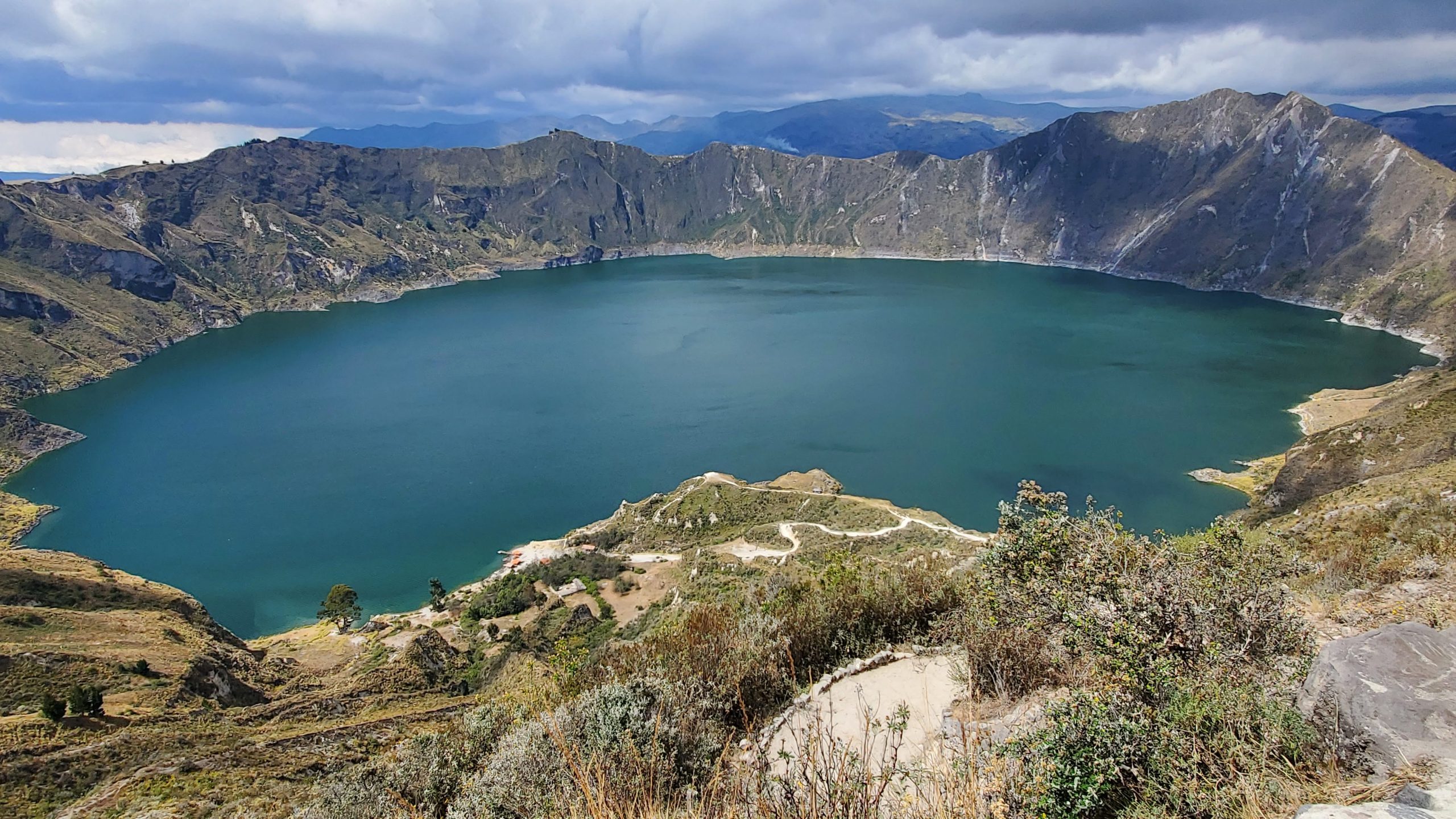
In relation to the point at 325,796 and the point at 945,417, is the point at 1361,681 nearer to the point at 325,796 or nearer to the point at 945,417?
the point at 325,796

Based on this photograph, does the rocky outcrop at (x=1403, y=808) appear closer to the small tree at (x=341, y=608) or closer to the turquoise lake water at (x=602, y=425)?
the small tree at (x=341, y=608)

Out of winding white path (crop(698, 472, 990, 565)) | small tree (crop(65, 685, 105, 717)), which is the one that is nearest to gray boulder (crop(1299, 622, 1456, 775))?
small tree (crop(65, 685, 105, 717))

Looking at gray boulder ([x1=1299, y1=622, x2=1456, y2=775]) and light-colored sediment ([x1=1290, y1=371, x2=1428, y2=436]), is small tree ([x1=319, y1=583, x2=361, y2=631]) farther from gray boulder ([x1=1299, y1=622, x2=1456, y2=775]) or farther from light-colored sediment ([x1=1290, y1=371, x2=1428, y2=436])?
light-colored sediment ([x1=1290, y1=371, x2=1428, y2=436])

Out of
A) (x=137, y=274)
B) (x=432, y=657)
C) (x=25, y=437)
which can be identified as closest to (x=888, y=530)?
(x=432, y=657)

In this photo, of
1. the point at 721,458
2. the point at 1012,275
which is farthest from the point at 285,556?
the point at 1012,275

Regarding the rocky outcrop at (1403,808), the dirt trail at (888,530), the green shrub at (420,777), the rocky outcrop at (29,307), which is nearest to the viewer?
the rocky outcrop at (1403,808)

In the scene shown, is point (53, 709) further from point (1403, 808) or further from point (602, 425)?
point (602, 425)

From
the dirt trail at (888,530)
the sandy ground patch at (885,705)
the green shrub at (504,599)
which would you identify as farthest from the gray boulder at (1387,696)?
the green shrub at (504,599)
